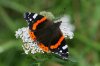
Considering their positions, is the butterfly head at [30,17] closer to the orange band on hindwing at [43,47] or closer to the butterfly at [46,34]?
the butterfly at [46,34]

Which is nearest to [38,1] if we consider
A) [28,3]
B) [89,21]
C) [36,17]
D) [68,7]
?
[28,3]

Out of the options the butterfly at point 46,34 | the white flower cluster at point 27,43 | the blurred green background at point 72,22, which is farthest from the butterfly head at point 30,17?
the blurred green background at point 72,22

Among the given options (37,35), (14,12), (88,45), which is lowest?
(37,35)

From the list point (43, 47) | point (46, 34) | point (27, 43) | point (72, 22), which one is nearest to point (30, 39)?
point (27, 43)

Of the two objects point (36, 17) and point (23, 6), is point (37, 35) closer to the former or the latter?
point (36, 17)

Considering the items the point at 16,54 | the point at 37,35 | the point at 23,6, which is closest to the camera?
the point at 37,35

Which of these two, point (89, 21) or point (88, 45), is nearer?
point (88, 45)

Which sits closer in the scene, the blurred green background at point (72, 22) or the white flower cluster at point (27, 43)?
the white flower cluster at point (27, 43)
